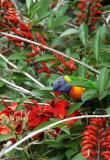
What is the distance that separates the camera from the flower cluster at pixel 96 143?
1660 millimetres

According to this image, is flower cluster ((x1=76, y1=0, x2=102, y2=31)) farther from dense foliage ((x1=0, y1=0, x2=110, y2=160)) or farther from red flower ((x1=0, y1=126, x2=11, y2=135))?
red flower ((x1=0, y1=126, x2=11, y2=135))

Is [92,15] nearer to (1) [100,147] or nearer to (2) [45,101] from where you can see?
(2) [45,101]

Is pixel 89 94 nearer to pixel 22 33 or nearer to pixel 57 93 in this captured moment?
pixel 57 93

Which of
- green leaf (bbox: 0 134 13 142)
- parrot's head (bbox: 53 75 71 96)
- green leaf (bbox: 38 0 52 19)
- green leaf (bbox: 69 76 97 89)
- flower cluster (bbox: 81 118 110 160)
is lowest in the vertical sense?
green leaf (bbox: 0 134 13 142)

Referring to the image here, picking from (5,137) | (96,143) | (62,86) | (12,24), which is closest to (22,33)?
(12,24)

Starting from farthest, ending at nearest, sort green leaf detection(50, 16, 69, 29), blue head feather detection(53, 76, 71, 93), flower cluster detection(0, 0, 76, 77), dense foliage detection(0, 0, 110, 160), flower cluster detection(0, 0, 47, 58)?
green leaf detection(50, 16, 69, 29), flower cluster detection(0, 0, 47, 58), flower cluster detection(0, 0, 76, 77), blue head feather detection(53, 76, 71, 93), dense foliage detection(0, 0, 110, 160)

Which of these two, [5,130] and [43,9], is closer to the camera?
[5,130]

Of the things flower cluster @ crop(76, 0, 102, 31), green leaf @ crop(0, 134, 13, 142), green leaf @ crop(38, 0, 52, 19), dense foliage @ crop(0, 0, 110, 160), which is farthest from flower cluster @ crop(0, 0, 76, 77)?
flower cluster @ crop(76, 0, 102, 31)

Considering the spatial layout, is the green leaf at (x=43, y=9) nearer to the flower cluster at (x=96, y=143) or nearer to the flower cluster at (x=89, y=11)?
the flower cluster at (x=89, y=11)

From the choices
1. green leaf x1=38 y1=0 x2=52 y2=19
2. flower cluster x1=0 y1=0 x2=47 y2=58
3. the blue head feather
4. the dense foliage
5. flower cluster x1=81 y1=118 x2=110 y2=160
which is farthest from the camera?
green leaf x1=38 y1=0 x2=52 y2=19

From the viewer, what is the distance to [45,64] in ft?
7.78

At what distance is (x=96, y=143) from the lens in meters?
1.71

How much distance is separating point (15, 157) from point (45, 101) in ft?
1.16

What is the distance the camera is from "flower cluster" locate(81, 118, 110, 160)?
1660mm
